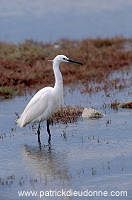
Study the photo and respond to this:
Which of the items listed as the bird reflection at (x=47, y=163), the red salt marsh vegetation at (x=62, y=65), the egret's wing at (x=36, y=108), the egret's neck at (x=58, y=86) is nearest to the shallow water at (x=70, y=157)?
the bird reflection at (x=47, y=163)

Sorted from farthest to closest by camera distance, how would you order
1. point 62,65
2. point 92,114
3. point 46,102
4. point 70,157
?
point 62,65, point 92,114, point 46,102, point 70,157

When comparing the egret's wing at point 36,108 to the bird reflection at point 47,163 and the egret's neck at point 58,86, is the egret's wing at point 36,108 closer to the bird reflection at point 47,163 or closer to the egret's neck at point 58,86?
the egret's neck at point 58,86

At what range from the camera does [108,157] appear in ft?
30.4

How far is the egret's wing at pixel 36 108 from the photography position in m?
10.9

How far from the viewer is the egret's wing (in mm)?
10938

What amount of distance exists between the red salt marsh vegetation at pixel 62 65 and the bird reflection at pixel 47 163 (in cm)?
649

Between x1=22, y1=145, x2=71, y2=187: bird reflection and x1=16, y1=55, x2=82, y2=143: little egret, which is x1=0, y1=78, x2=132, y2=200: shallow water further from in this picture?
x1=16, y1=55, x2=82, y2=143: little egret

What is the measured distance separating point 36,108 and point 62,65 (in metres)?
9.32

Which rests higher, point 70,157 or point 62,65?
point 62,65

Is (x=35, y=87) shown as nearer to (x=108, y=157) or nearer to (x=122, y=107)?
(x=122, y=107)

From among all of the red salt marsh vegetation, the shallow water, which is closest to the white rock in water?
the shallow water

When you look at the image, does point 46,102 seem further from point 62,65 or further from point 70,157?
point 62,65

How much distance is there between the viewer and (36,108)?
36.1 feet

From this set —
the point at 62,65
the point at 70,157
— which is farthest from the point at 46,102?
the point at 62,65
